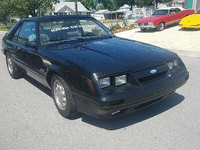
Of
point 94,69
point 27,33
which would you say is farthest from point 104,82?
point 27,33

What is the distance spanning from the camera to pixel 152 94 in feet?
9.60

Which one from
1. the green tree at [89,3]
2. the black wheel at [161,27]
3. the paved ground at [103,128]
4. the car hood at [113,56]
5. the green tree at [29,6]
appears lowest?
the paved ground at [103,128]

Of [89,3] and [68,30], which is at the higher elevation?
[89,3]

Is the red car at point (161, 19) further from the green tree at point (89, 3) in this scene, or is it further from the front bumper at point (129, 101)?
the green tree at point (89, 3)

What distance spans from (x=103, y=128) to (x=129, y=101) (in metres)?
0.68

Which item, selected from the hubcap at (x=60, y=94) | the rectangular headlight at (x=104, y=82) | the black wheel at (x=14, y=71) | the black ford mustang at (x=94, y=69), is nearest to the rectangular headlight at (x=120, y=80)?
the black ford mustang at (x=94, y=69)

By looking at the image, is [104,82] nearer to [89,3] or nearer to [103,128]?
[103,128]

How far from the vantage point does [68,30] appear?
4.18 metres

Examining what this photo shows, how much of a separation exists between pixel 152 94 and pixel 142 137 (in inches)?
23.3

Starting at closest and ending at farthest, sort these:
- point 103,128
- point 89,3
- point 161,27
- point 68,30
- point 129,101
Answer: point 129,101 < point 103,128 < point 68,30 < point 161,27 < point 89,3

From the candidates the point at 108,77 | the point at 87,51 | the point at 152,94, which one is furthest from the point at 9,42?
the point at 152,94

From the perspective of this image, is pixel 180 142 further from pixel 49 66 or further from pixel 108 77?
pixel 49 66

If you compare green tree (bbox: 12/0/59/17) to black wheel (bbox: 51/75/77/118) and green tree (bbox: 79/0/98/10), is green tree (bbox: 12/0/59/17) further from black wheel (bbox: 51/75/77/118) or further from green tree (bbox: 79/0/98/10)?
green tree (bbox: 79/0/98/10)

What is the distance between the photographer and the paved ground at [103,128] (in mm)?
2742
